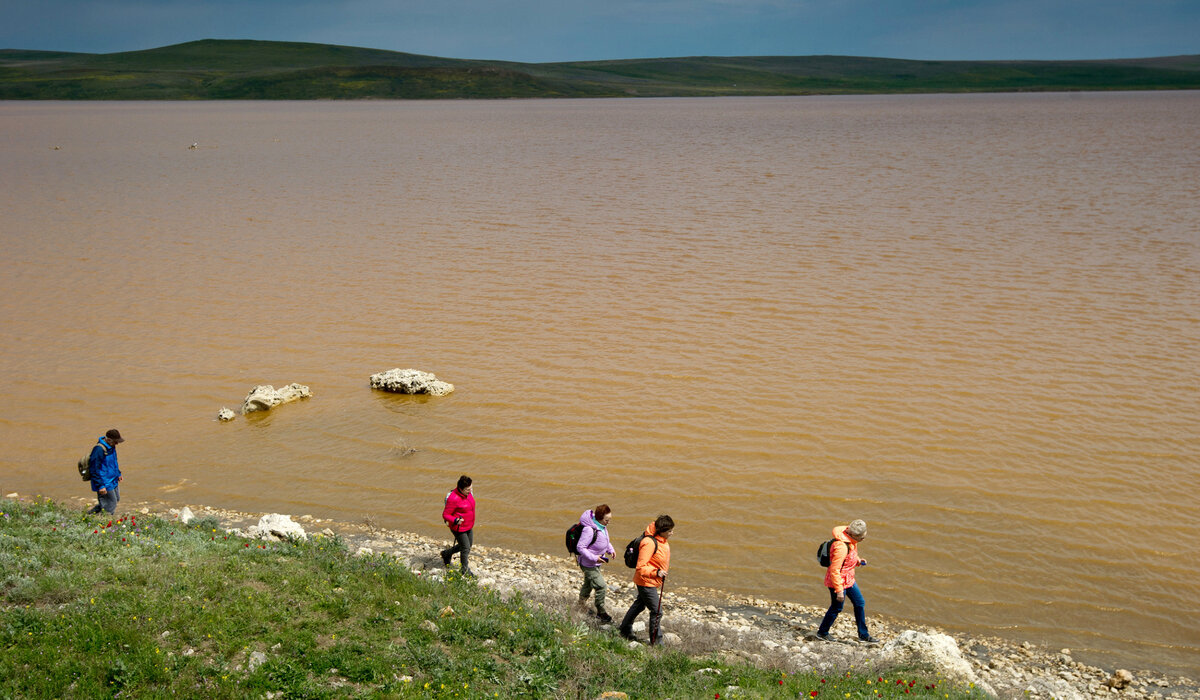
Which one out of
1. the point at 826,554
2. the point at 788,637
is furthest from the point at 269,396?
the point at 826,554

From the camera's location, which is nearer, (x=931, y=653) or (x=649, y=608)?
(x=931, y=653)

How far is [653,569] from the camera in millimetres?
8719

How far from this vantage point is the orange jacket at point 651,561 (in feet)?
28.6

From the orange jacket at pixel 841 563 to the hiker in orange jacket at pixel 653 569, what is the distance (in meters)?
1.91

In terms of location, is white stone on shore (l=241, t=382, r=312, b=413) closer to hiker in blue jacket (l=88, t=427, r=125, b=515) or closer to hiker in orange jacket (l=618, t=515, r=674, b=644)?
hiker in blue jacket (l=88, t=427, r=125, b=515)

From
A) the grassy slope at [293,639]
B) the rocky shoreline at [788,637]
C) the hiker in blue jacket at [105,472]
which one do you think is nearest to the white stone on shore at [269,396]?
the rocky shoreline at [788,637]

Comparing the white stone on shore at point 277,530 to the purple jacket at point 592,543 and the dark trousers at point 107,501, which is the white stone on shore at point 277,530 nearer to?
the dark trousers at point 107,501

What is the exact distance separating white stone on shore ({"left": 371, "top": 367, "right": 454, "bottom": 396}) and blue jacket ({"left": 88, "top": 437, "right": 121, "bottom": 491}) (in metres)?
5.75

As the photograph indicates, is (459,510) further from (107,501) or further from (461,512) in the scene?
(107,501)

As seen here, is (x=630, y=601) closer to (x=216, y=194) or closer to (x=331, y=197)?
(x=331, y=197)

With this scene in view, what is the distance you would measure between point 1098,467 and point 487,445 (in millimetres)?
10071

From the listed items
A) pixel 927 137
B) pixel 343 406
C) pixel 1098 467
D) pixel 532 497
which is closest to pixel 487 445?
pixel 532 497

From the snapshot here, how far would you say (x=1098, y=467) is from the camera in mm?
13180

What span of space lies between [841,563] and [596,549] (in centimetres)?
272
